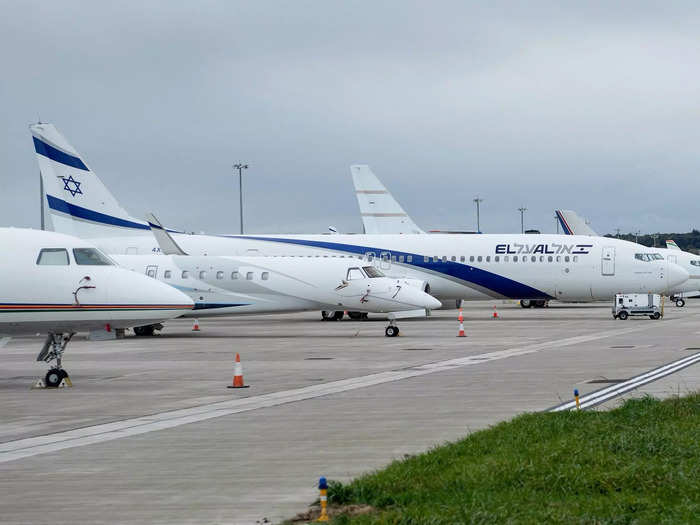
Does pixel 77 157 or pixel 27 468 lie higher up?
pixel 77 157

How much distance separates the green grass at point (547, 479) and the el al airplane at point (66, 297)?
375 inches

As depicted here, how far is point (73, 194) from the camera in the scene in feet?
176

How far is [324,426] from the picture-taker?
14.9 meters

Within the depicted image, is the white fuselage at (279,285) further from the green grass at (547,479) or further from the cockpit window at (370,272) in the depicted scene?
the green grass at (547,479)

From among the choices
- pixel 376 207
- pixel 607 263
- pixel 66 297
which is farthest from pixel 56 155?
pixel 376 207

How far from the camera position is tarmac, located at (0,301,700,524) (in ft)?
33.9

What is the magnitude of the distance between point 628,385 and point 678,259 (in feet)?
185

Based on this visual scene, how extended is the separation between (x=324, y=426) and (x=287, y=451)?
218 cm

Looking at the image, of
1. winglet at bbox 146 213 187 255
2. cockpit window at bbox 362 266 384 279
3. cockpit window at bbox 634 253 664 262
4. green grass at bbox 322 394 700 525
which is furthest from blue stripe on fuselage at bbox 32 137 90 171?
green grass at bbox 322 394 700 525

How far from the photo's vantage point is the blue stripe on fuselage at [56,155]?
51.8 meters

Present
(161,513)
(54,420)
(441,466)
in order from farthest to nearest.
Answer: (54,420) → (441,466) → (161,513)

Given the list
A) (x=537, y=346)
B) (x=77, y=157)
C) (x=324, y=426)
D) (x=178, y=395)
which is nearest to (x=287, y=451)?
(x=324, y=426)

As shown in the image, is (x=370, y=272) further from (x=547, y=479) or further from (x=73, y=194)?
(x=547, y=479)

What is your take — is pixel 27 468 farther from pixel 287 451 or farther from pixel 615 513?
pixel 615 513
